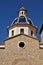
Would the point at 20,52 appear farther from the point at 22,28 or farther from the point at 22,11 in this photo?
the point at 22,11

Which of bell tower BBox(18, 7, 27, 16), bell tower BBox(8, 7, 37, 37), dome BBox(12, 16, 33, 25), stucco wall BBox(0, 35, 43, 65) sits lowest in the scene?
stucco wall BBox(0, 35, 43, 65)

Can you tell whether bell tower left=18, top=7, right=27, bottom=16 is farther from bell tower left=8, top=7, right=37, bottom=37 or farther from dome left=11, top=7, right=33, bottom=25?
bell tower left=8, top=7, right=37, bottom=37

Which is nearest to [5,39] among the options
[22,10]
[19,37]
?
[19,37]

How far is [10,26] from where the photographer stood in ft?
111

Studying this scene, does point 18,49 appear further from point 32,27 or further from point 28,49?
point 32,27

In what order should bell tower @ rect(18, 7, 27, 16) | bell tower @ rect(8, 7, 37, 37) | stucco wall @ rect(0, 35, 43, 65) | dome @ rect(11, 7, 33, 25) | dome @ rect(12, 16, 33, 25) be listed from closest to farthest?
1. stucco wall @ rect(0, 35, 43, 65)
2. bell tower @ rect(8, 7, 37, 37)
3. dome @ rect(12, 16, 33, 25)
4. dome @ rect(11, 7, 33, 25)
5. bell tower @ rect(18, 7, 27, 16)

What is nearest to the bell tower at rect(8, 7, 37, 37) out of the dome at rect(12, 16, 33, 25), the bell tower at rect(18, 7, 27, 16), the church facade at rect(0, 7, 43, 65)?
the dome at rect(12, 16, 33, 25)

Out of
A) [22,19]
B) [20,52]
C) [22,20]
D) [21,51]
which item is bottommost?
[20,52]

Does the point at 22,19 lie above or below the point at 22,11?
below

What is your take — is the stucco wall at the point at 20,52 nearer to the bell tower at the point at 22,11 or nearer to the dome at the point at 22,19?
the dome at the point at 22,19

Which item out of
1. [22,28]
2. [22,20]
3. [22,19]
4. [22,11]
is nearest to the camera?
[22,28]

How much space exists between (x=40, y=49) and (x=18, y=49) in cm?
285

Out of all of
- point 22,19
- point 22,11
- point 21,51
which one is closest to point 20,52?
point 21,51

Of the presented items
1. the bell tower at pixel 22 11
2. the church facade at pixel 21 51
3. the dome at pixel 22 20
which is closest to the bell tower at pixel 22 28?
the dome at pixel 22 20
